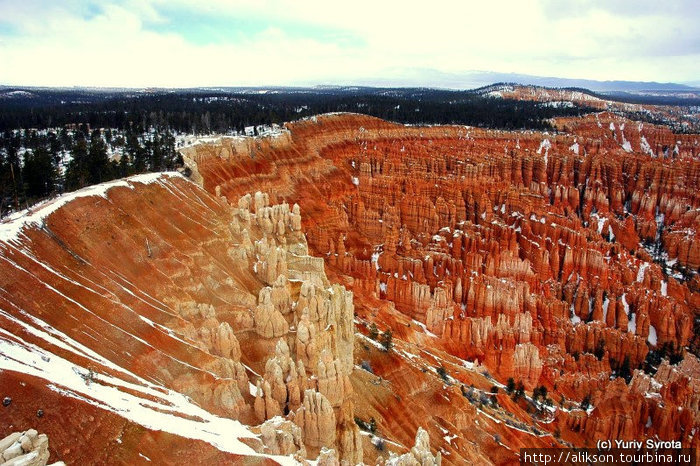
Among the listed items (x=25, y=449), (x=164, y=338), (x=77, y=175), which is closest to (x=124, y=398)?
(x=25, y=449)

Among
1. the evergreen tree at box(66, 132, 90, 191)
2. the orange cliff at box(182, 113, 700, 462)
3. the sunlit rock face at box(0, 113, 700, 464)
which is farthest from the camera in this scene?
the orange cliff at box(182, 113, 700, 462)

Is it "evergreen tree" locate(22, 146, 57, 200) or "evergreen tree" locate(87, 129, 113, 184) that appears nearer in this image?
"evergreen tree" locate(22, 146, 57, 200)

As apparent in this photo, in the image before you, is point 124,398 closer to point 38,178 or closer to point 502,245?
point 38,178

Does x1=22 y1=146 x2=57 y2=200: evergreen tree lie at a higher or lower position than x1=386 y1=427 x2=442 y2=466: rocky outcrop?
higher

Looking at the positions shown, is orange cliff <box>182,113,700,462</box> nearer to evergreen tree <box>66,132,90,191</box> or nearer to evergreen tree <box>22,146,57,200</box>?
evergreen tree <box>66,132,90,191</box>

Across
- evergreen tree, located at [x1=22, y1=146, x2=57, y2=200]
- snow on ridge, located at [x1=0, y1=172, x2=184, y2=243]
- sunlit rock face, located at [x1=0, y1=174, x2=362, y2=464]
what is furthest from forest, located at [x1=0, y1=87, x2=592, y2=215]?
sunlit rock face, located at [x1=0, y1=174, x2=362, y2=464]

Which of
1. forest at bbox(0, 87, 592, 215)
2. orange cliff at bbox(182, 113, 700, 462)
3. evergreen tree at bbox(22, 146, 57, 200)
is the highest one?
forest at bbox(0, 87, 592, 215)
